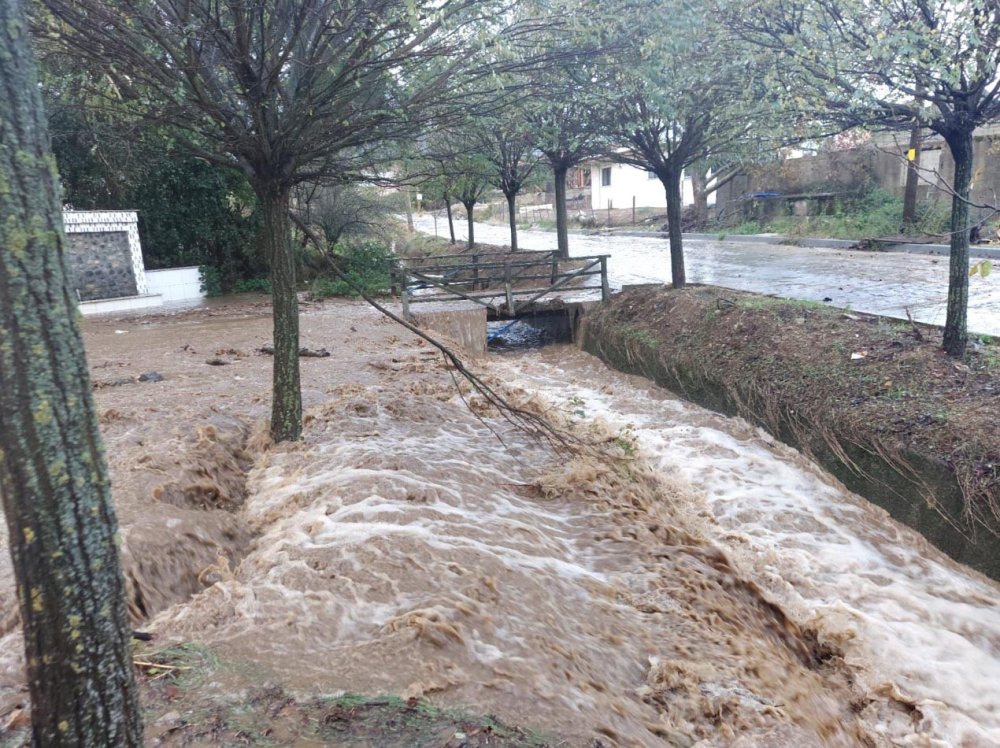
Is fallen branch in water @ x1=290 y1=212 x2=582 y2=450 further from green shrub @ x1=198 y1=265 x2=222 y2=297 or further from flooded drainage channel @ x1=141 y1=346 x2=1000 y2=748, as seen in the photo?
green shrub @ x1=198 y1=265 x2=222 y2=297

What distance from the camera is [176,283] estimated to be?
17.0 meters

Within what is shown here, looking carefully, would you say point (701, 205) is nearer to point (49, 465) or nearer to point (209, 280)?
point (209, 280)

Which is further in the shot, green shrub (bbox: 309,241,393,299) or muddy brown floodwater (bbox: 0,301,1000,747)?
green shrub (bbox: 309,241,393,299)

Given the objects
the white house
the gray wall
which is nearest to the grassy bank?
the gray wall

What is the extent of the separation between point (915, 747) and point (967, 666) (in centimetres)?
118

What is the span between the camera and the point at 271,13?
4.78 metres

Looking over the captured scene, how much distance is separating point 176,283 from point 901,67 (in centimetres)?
1537

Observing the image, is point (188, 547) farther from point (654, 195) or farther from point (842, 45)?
point (654, 195)

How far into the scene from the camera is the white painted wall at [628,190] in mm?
35062

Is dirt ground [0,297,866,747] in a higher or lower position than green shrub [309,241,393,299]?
lower

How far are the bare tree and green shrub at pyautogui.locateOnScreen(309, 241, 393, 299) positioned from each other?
1196 centimetres

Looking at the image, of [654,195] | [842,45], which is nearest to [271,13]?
[842,45]

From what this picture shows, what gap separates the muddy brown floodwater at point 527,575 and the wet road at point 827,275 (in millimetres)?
3309

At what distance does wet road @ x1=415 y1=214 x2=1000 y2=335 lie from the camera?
953cm
